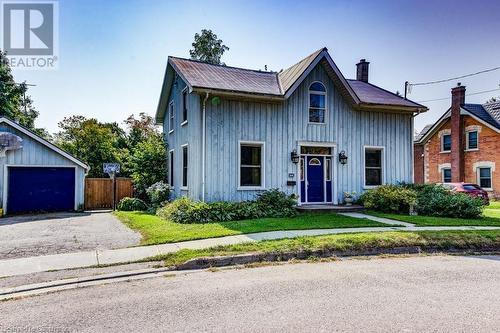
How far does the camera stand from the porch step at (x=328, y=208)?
1388cm

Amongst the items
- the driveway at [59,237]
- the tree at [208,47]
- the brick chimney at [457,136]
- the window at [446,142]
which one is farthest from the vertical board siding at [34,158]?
the window at [446,142]

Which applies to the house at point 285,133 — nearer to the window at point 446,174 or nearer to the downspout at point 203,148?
the downspout at point 203,148

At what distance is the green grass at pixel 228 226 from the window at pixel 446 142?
21447mm

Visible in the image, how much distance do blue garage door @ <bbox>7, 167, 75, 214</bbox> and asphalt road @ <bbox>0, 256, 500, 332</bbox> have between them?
1435 cm

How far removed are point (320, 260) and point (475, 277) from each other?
9.04ft

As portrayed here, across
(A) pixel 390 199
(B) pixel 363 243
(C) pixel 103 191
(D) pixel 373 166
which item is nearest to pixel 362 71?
(D) pixel 373 166

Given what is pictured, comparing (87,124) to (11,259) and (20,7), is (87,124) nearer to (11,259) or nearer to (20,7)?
(20,7)

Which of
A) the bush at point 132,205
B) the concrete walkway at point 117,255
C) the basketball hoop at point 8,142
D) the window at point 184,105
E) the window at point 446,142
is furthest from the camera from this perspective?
the window at point 446,142

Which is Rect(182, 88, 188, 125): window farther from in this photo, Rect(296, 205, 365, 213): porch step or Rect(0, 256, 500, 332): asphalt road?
Rect(0, 256, 500, 332): asphalt road

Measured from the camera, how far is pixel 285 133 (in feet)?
48.5

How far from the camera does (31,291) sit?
553cm

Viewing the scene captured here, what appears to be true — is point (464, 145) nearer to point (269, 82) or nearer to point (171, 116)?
point (269, 82)

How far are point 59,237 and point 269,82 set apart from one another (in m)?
10.4

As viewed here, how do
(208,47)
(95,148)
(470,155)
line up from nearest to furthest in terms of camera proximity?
(470,155), (95,148), (208,47)
